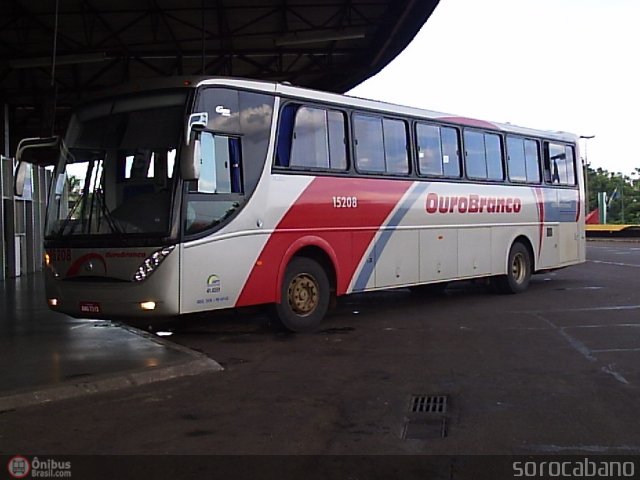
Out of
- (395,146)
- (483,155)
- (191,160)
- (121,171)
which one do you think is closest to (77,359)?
(121,171)

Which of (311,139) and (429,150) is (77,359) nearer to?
(311,139)

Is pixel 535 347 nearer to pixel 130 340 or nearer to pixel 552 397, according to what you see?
pixel 552 397

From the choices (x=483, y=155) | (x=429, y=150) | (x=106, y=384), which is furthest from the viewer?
(x=483, y=155)

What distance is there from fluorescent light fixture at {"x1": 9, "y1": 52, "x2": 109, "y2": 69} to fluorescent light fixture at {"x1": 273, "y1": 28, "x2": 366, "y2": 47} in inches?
183

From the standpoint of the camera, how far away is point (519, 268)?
1602 centimetres

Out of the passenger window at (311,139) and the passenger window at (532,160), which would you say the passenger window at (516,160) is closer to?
the passenger window at (532,160)

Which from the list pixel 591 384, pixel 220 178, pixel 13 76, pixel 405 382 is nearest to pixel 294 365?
pixel 405 382

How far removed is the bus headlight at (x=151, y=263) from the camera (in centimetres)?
884

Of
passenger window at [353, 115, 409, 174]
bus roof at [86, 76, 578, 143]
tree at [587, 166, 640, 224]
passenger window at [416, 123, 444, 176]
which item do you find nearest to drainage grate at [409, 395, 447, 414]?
bus roof at [86, 76, 578, 143]

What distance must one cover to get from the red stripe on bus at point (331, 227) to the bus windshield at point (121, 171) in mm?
1720

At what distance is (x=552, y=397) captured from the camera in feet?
Result: 22.6

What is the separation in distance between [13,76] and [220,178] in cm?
1675

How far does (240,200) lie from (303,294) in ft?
6.27

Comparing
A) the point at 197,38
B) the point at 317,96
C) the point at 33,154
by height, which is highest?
the point at 197,38
